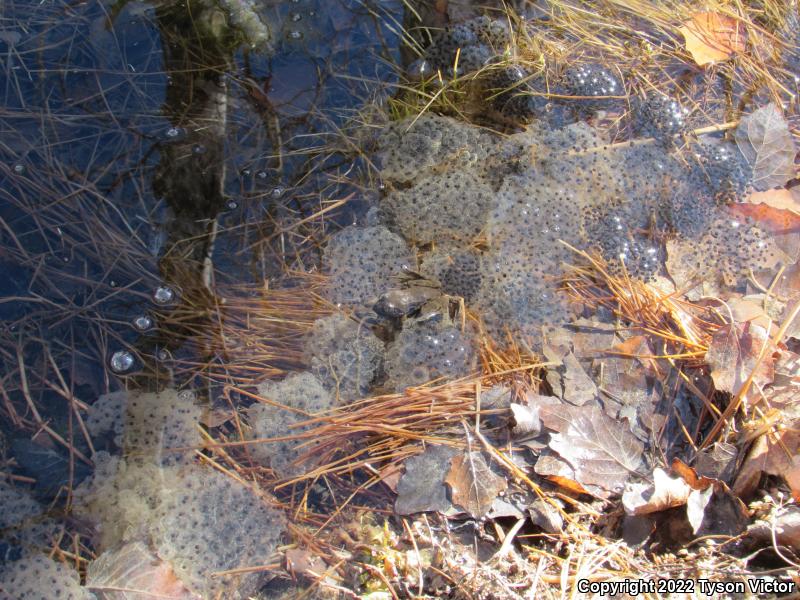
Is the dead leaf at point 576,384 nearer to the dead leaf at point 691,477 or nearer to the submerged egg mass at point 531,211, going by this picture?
the submerged egg mass at point 531,211

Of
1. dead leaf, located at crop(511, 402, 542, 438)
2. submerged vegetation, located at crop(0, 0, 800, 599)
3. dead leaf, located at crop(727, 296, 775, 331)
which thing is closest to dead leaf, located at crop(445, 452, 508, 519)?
submerged vegetation, located at crop(0, 0, 800, 599)

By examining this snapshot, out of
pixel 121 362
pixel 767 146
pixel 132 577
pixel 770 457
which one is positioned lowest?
pixel 132 577

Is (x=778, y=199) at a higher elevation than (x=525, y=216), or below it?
higher

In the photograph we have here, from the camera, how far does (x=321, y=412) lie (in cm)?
158

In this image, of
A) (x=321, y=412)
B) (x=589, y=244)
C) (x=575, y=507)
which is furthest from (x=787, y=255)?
(x=321, y=412)

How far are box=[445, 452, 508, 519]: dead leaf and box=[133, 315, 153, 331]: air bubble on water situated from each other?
91 cm

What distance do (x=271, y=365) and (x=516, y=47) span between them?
139 centimetres

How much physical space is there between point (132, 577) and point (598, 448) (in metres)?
1.11

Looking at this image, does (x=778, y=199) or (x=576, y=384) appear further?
(x=778, y=199)

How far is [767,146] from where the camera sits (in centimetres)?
194

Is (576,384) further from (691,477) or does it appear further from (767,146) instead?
(767,146)
